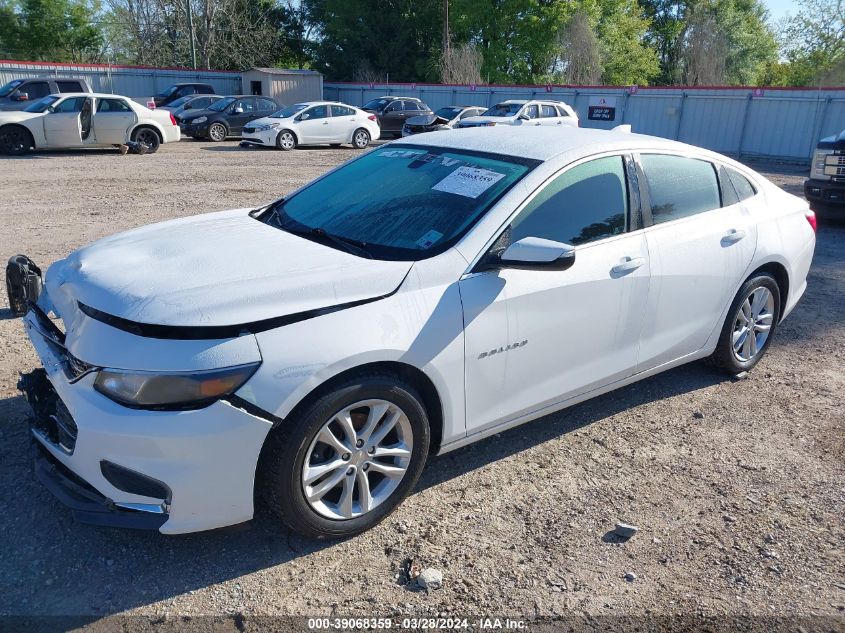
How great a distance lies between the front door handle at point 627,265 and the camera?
12.1ft

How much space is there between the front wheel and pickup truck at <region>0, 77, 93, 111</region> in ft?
24.4

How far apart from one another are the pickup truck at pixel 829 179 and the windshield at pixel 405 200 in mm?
8465

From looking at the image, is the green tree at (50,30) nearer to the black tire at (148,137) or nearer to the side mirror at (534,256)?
the black tire at (148,137)

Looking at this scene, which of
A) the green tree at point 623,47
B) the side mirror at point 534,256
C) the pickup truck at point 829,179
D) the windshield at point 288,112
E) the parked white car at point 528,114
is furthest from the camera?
the green tree at point 623,47

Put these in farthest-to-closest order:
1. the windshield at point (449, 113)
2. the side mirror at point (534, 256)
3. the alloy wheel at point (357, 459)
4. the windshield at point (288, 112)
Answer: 1. the windshield at point (449, 113)
2. the windshield at point (288, 112)
3. the side mirror at point (534, 256)
4. the alloy wheel at point (357, 459)

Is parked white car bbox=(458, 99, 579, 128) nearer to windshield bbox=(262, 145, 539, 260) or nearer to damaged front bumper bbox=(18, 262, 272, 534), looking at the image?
windshield bbox=(262, 145, 539, 260)

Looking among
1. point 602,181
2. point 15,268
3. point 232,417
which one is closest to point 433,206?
point 602,181

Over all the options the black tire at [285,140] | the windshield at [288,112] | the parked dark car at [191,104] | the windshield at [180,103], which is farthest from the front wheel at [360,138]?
the windshield at [180,103]

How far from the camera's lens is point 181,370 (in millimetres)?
2557

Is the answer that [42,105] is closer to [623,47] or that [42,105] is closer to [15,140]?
[15,140]

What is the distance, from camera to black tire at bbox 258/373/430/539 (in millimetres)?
2727

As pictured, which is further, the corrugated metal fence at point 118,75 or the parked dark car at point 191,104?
the corrugated metal fence at point 118,75

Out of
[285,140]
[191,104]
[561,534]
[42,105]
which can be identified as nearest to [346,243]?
[561,534]

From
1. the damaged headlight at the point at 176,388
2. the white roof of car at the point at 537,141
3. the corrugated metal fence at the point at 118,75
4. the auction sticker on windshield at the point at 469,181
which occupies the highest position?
the corrugated metal fence at the point at 118,75
